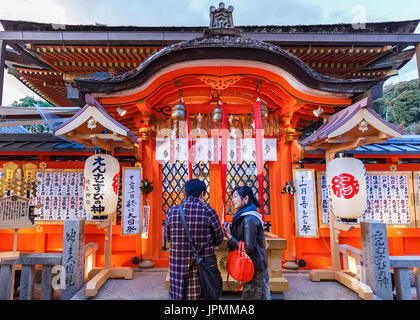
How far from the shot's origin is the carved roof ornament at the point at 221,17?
18.5 ft

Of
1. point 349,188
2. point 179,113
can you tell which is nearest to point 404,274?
point 349,188

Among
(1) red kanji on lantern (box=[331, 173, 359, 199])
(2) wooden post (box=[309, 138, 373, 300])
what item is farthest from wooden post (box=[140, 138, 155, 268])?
(1) red kanji on lantern (box=[331, 173, 359, 199])

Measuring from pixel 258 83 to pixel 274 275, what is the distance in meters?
4.59

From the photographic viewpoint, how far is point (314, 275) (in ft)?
18.5

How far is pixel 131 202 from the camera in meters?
6.49

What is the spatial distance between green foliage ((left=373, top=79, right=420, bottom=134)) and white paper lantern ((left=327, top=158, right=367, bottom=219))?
85.4ft

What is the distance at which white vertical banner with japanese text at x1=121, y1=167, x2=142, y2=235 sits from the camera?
641cm

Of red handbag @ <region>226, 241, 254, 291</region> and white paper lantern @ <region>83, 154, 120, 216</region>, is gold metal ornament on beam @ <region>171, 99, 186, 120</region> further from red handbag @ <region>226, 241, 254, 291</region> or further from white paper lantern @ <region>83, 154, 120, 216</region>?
red handbag @ <region>226, 241, 254, 291</region>

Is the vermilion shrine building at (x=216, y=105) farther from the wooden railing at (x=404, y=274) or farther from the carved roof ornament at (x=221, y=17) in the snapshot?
the wooden railing at (x=404, y=274)

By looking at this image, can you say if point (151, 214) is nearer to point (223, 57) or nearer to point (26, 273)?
point (26, 273)

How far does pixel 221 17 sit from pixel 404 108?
31320mm

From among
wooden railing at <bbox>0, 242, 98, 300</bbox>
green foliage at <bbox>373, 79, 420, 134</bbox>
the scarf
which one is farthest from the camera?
green foliage at <bbox>373, 79, 420, 134</bbox>

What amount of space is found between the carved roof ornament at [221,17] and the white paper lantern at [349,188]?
414cm
